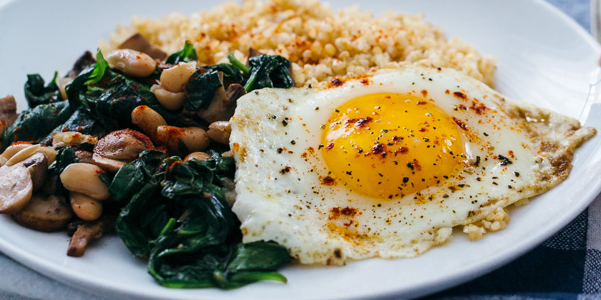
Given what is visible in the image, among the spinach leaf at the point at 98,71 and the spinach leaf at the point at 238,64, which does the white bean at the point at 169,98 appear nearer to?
the spinach leaf at the point at 98,71

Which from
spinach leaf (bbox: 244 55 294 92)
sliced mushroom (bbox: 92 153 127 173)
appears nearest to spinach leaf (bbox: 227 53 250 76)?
spinach leaf (bbox: 244 55 294 92)

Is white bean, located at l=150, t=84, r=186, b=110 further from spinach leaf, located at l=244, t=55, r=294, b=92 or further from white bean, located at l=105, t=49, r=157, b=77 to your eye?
spinach leaf, located at l=244, t=55, r=294, b=92

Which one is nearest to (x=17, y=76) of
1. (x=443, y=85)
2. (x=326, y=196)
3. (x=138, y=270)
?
(x=138, y=270)

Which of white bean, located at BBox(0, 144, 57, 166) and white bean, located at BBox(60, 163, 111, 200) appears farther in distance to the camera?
white bean, located at BBox(0, 144, 57, 166)

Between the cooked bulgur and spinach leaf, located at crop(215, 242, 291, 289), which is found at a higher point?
the cooked bulgur

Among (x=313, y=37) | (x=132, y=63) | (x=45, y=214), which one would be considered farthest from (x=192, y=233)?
(x=313, y=37)

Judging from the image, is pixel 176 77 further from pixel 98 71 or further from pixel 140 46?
pixel 140 46
